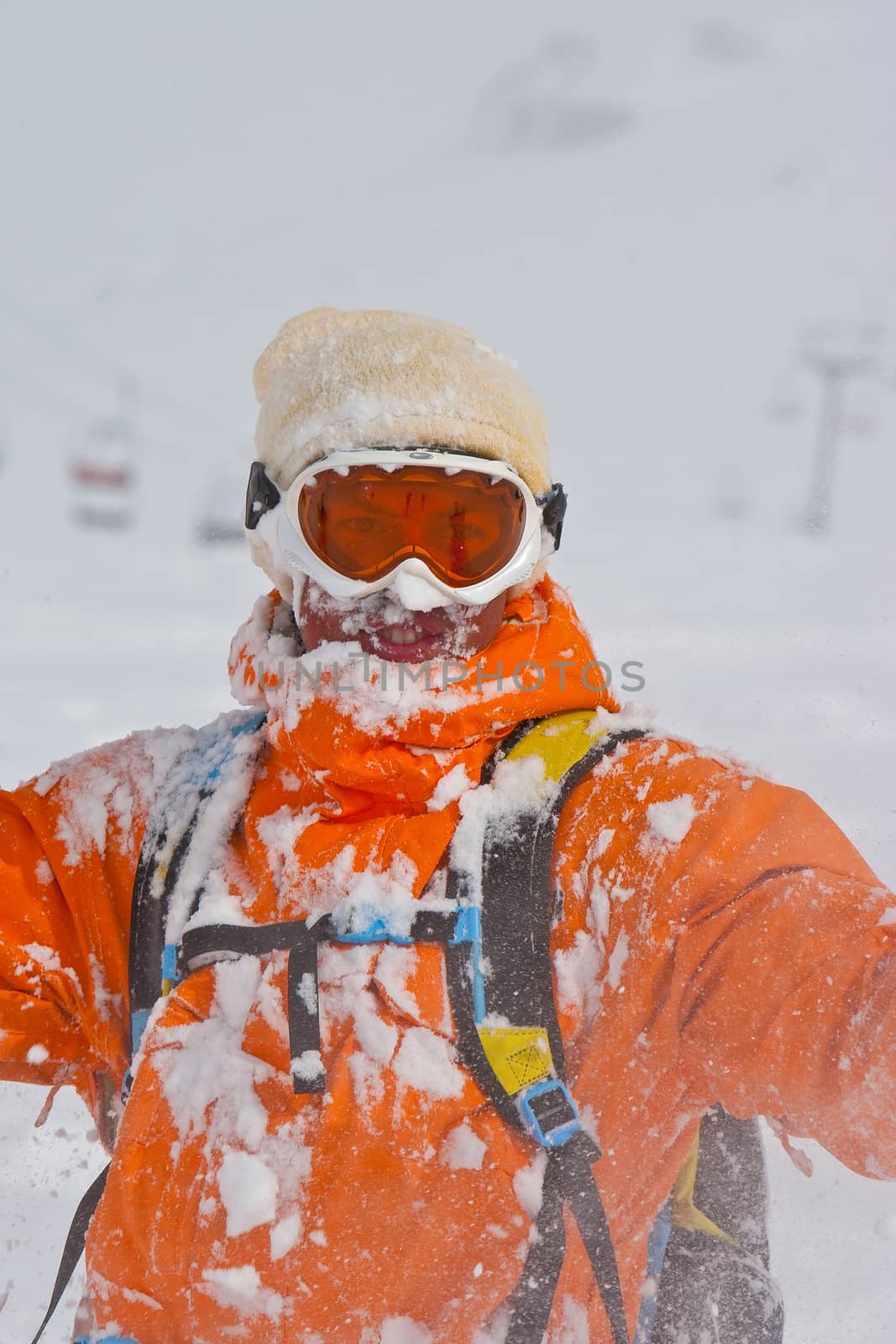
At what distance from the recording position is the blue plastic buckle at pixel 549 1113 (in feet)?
5.11

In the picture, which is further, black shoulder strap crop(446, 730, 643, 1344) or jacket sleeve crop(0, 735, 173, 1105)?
jacket sleeve crop(0, 735, 173, 1105)

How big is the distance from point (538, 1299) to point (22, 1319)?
5.67ft

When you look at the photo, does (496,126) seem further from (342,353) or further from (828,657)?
(342,353)

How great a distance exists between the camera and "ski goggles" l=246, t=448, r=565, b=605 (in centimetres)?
198

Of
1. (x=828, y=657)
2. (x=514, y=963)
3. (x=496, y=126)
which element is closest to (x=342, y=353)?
(x=514, y=963)

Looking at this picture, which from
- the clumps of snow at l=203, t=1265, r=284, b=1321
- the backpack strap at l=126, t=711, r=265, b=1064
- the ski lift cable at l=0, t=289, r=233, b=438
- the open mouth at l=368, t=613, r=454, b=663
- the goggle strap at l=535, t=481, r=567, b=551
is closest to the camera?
the clumps of snow at l=203, t=1265, r=284, b=1321

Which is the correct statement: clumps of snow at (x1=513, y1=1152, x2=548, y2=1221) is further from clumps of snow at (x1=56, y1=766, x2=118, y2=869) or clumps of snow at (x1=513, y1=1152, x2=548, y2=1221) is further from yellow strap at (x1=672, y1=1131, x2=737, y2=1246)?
clumps of snow at (x1=56, y1=766, x2=118, y2=869)

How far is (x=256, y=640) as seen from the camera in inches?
83.3

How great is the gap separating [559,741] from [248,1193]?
917 millimetres

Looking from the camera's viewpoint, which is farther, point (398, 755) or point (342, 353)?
point (342, 353)

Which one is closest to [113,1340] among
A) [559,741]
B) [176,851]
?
[176,851]

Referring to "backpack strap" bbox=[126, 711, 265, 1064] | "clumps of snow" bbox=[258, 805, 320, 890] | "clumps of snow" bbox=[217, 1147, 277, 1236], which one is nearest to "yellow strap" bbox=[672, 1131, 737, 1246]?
"clumps of snow" bbox=[217, 1147, 277, 1236]

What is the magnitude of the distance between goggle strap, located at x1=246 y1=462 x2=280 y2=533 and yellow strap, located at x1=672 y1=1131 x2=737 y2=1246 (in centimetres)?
156

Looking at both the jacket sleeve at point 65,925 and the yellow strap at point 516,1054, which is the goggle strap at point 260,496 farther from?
the yellow strap at point 516,1054
